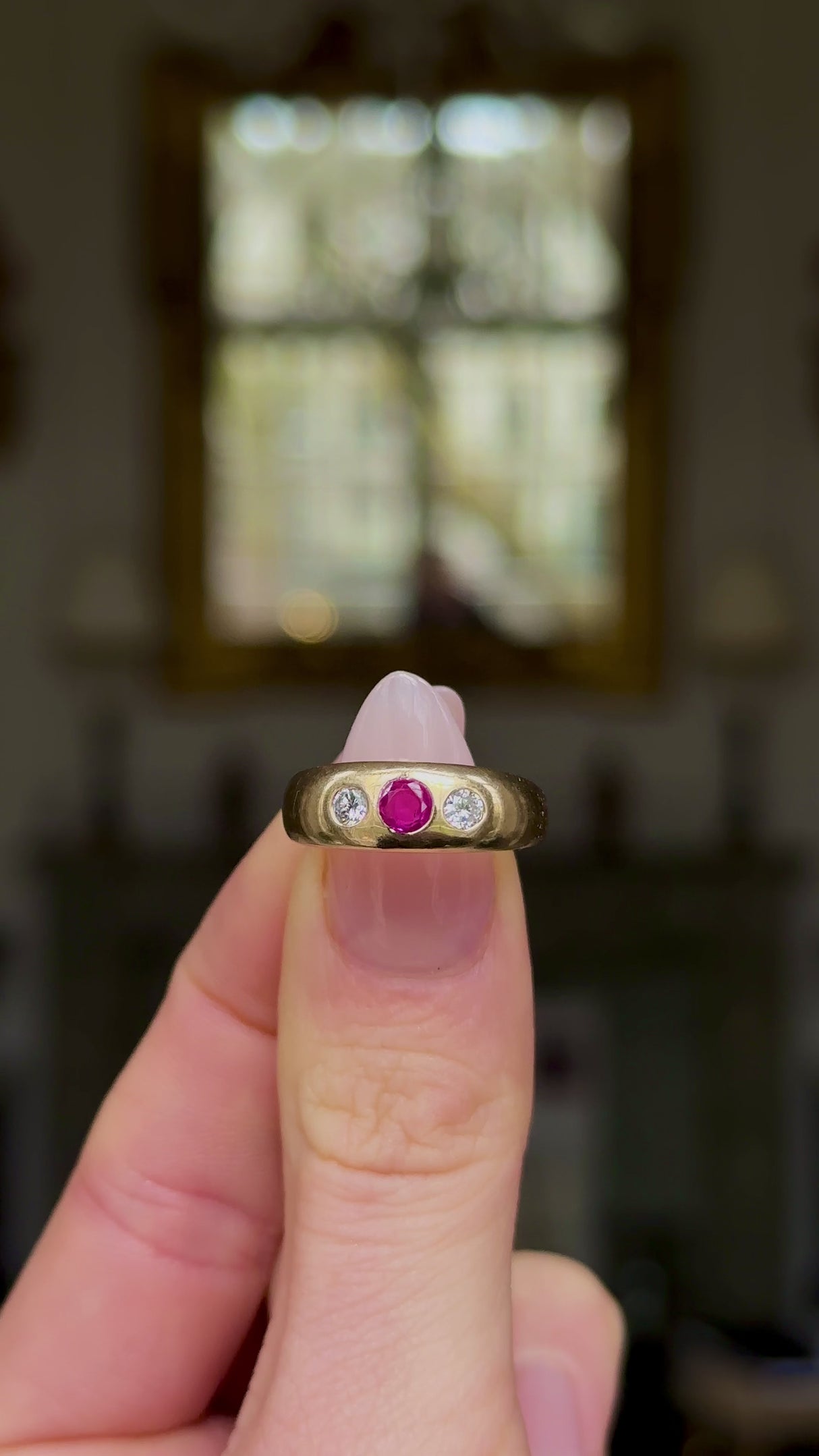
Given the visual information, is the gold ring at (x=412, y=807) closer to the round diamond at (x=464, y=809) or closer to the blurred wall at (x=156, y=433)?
the round diamond at (x=464, y=809)

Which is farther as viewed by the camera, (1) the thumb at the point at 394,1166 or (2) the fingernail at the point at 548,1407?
(2) the fingernail at the point at 548,1407

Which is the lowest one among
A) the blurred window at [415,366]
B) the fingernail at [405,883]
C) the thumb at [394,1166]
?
the thumb at [394,1166]

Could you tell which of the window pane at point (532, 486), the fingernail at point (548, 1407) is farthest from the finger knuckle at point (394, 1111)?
the window pane at point (532, 486)

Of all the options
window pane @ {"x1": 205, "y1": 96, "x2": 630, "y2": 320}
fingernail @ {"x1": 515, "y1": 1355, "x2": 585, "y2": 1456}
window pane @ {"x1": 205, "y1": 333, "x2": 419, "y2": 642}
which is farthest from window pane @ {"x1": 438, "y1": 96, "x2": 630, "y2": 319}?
fingernail @ {"x1": 515, "y1": 1355, "x2": 585, "y2": 1456}

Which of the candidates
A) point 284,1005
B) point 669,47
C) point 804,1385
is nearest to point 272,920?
point 284,1005

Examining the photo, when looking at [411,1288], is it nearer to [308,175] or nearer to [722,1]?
[308,175]

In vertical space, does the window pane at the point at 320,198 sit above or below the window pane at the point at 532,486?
above

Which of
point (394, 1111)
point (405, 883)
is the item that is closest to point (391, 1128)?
point (394, 1111)
